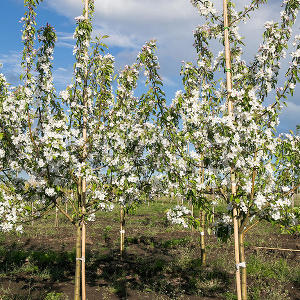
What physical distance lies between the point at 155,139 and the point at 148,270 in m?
6.38

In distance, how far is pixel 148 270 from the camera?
11.1m

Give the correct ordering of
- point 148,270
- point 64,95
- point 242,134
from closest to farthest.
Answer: point 242,134, point 64,95, point 148,270

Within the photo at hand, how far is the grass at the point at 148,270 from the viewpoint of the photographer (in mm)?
8945

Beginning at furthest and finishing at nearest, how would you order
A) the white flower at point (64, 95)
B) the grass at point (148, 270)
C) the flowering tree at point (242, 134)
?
the grass at point (148, 270)
the white flower at point (64, 95)
the flowering tree at point (242, 134)

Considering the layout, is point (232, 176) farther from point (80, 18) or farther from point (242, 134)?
point (80, 18)

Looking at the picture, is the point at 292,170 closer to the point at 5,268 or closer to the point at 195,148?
the point at 195,148

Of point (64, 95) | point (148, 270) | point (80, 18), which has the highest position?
point (80, 18)

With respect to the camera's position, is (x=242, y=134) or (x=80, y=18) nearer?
(x=242, y=134)

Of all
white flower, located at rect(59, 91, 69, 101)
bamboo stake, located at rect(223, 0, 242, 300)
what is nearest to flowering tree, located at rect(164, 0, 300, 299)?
bamboo stake, located at rect(223, 0, 242, 300)

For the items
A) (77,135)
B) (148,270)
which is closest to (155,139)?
(77,135)

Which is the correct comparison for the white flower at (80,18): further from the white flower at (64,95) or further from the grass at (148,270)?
the grass at (148,270)

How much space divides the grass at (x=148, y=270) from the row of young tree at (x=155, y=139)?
9.76 ft

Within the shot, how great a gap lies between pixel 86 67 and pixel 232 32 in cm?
338

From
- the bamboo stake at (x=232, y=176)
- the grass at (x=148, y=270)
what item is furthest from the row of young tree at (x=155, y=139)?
the grass at (x=148, y=270)
